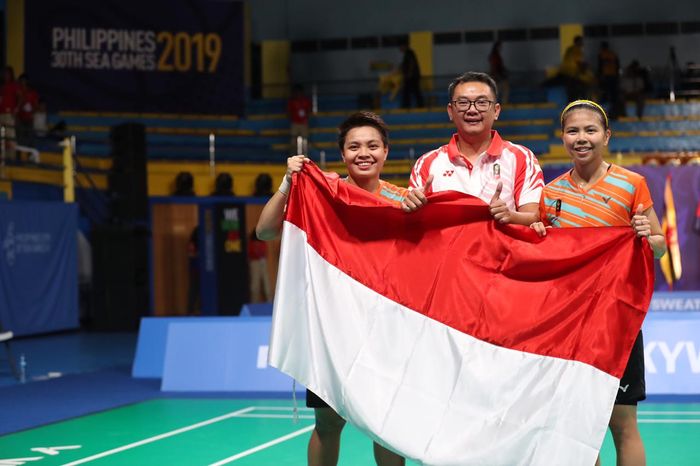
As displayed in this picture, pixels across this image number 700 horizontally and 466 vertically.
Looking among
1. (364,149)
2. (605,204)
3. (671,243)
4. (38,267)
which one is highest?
(364,149)

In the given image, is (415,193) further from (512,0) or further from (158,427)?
(512,0)

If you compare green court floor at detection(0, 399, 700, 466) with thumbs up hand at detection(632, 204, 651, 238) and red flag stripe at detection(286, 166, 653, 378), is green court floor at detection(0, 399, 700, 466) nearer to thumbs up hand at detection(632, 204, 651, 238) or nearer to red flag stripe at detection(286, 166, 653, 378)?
red flag stripe at detection(286, 166, 653, 378)

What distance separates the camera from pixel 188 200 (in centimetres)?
2066

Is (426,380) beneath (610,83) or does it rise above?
beneath

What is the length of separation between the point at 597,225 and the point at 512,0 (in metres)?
24.6

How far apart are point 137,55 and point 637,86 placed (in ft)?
39.4

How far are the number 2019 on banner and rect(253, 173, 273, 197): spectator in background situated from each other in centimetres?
600

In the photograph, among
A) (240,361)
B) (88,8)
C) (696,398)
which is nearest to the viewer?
(696,398)

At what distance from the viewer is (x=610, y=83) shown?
22.5 metres

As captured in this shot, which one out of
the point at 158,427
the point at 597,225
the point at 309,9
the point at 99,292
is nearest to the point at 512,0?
the point at 309,9

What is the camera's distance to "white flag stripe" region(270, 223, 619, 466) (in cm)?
445

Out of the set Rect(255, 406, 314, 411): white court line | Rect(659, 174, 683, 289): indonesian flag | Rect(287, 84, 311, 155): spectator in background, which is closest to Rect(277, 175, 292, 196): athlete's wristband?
Rect(255, 406, 314, 411): white court line

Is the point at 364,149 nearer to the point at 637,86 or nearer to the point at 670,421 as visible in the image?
the point at 670,421

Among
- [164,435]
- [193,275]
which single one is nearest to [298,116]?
[193,275]
